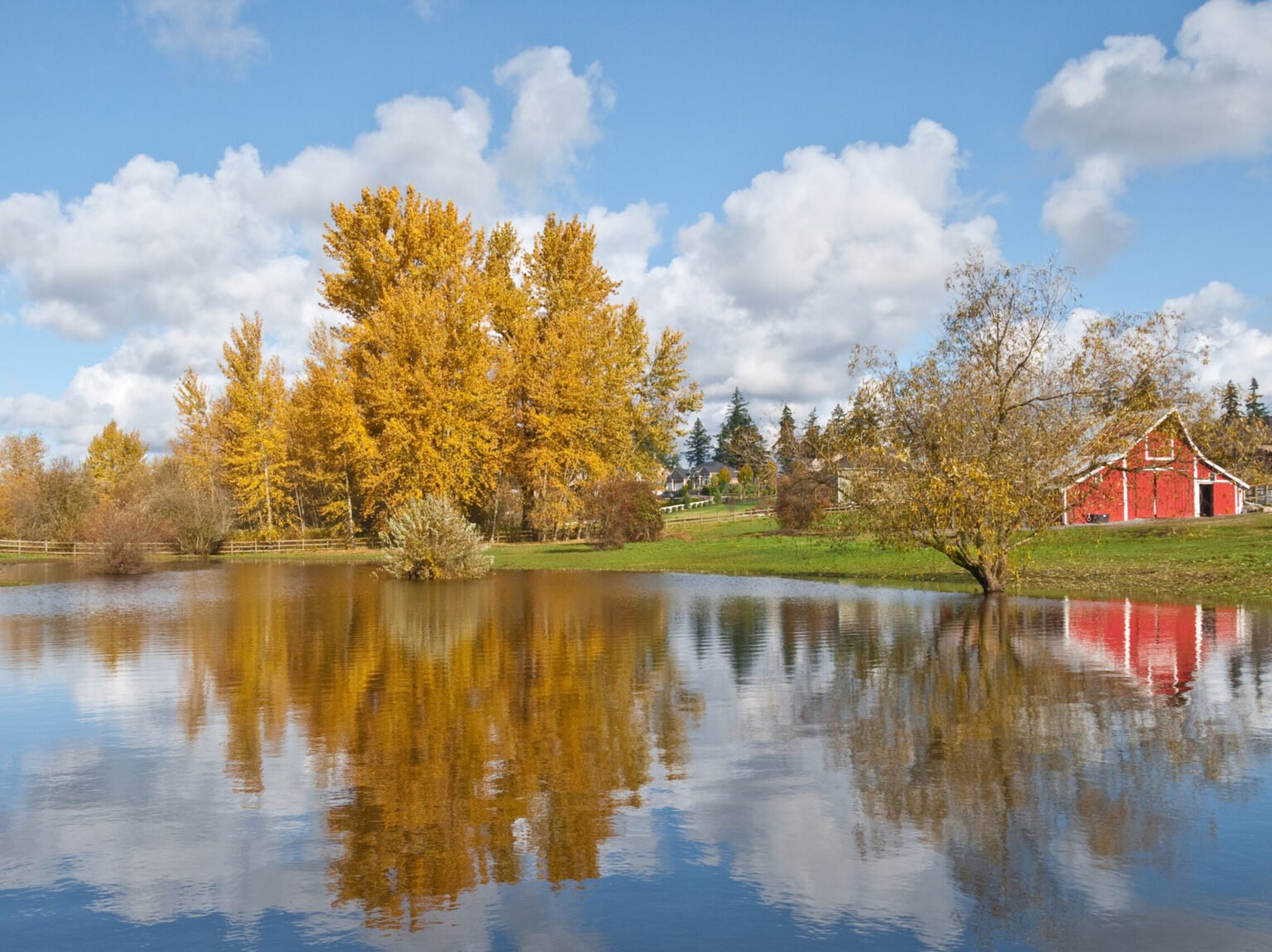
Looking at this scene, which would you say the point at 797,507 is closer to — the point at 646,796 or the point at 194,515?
the point at 194,515

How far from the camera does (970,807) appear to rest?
792 cm

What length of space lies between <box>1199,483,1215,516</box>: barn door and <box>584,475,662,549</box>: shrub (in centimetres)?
3015

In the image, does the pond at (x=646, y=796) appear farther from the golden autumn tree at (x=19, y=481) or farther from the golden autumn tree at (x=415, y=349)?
the golden autumn tree at (x=19, y=481)

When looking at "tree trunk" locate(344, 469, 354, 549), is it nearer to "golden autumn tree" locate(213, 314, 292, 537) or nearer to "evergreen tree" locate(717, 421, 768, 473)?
"golden autumn tree" locate(213, 314, 292, 537)

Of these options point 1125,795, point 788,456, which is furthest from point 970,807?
point 788,456

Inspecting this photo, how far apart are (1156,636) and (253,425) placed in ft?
176

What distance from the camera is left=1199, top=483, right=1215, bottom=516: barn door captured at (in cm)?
5516

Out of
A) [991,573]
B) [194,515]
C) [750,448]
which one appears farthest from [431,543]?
Result: [194,515]

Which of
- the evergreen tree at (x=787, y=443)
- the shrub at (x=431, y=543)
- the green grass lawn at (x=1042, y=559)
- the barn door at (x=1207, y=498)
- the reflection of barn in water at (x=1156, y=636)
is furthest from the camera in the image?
the barn door at (x=1207, y=498)

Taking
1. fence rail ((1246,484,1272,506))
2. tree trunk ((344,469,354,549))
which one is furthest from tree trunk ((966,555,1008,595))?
fence rail ((1246,484,1272,506))

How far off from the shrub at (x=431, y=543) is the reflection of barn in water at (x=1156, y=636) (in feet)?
67.2

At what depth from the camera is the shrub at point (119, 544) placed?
4403cm

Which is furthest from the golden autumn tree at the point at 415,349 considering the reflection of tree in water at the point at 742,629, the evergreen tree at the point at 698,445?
the evergreen tree at the point at 698,445

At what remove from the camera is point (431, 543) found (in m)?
35.9
